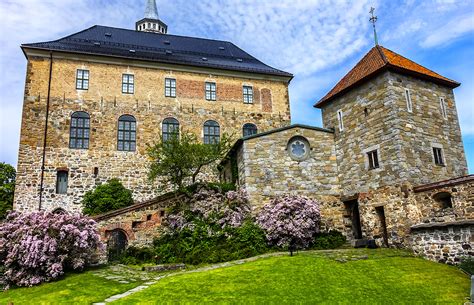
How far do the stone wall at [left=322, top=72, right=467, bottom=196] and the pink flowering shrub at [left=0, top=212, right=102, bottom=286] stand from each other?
11.2 metres

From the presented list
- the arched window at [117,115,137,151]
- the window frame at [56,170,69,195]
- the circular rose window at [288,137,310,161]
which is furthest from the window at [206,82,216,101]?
the window frame at [56,170,69,195]

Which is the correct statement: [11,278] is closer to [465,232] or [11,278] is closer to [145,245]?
[145,245]

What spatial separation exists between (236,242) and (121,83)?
47.7 ft

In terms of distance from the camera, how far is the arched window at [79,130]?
946 inches

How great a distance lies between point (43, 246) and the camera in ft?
43.4

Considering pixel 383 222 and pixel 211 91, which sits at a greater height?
pixel 211 91

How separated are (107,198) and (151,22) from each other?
3105 centimetres

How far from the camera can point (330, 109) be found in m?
19.8

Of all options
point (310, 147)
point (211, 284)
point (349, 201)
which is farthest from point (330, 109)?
point (211, 284)

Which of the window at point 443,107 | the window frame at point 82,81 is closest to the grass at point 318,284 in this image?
the window at point 443,107

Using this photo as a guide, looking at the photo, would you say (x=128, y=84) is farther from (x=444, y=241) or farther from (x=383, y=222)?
(x=444, y=241)

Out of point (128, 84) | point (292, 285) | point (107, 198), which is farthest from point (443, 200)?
point (128, 84)

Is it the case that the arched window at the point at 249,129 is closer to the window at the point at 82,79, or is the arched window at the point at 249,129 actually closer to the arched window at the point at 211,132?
the arched window at the point at 211,132

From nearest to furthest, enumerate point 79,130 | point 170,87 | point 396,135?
point 396,135 < point 79,130 < point 170,87
